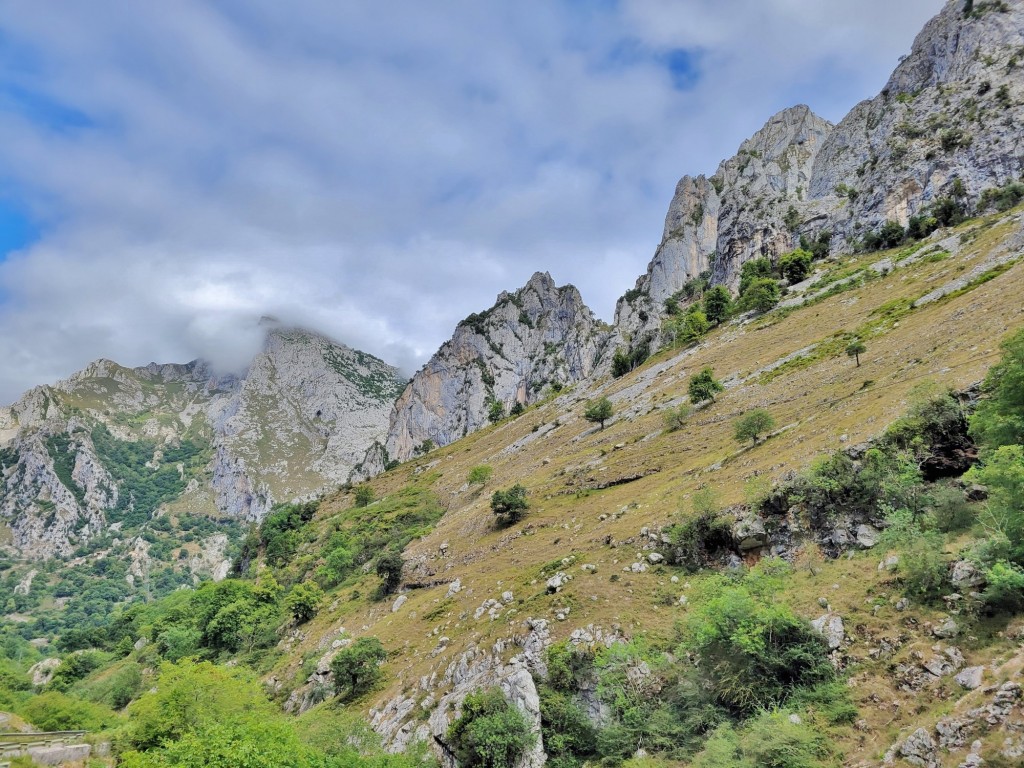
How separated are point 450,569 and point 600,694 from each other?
84.3 ft

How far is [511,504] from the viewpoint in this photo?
164 feet

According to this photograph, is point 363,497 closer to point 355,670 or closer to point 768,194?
point 355,670

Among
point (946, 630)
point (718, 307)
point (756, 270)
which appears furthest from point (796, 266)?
point (946, 630)

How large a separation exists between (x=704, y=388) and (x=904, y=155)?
94.8 meters

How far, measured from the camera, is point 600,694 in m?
22.8

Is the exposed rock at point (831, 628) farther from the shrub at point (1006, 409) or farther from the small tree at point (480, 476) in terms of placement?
the small tree at point (480, 476)

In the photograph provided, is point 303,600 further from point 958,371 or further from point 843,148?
point 843,148

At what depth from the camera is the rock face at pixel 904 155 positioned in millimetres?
100188

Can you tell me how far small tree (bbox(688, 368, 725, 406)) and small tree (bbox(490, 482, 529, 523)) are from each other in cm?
2596

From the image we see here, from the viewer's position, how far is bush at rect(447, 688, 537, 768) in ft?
72.4

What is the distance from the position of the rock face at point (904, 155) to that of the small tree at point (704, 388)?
201ft

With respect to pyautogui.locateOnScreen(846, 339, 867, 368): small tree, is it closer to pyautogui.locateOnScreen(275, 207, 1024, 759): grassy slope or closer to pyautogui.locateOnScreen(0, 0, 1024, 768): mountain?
pyautogui.locateOnScreen(0, 0, 1024, 768): mountain

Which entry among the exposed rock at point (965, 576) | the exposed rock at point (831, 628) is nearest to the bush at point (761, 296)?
the exposed rock at point (965, 576)

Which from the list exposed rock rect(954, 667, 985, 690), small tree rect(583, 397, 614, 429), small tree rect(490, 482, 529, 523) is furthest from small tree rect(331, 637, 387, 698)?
small tree rect(583, 397, 614, 429)
